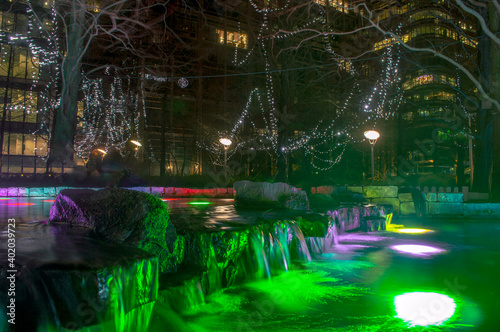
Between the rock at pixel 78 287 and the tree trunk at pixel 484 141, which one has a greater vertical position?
the tree trunk at pixel 484 141

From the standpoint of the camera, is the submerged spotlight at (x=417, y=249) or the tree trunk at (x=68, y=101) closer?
the submerged spotlight at (x=417, y=249)

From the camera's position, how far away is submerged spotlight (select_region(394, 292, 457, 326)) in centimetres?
366

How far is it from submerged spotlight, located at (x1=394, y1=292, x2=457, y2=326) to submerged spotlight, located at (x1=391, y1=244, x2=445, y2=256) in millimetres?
2416

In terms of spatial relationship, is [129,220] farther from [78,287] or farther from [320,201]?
[320,201]

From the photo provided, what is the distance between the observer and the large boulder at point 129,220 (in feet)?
12.8

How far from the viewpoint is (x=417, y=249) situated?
7.01 meters

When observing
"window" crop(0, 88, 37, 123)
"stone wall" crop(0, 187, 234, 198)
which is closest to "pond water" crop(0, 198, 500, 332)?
"stone wall" crop(0, 187, 234, 198)

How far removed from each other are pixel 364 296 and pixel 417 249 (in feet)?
10.5

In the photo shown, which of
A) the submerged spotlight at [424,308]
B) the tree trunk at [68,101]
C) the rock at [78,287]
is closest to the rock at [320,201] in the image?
the submerged spotlight at [424,308]

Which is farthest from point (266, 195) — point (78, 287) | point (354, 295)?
point (78, 287)

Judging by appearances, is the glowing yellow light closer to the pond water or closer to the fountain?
the pond water

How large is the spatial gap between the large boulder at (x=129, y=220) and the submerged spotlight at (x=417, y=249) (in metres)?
4.56

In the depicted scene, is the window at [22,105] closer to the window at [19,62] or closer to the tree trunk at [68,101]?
the window at [19,62]

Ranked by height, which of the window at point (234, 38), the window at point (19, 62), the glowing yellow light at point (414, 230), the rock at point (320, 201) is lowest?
the glowing yellow light at point (414, 230)
